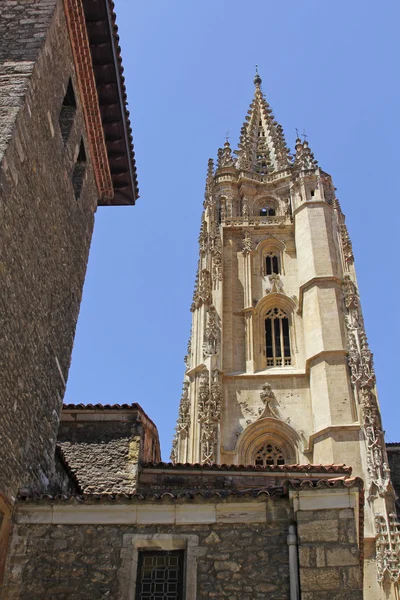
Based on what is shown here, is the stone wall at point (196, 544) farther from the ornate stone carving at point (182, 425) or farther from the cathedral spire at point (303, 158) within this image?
the cathedral spire at point (303, 158)

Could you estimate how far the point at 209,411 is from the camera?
25.7 metres

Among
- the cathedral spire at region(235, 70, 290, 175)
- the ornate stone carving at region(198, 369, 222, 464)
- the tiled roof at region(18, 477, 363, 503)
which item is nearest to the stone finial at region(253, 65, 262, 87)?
the cathedral spire at region(235, 70, 290, 175)

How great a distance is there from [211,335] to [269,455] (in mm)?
5755

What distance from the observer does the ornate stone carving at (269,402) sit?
26.0m

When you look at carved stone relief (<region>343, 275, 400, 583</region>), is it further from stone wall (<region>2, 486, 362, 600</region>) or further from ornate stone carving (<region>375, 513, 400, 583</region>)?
stone wall (<region>2, 486, 362, 600</region>)

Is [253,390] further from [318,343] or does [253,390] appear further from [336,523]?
[336,523]

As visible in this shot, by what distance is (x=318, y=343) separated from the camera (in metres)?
26.6

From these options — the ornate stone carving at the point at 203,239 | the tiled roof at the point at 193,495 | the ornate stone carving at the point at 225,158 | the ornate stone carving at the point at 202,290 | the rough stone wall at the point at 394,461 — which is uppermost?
the ornate stone carving at the point at 225,158

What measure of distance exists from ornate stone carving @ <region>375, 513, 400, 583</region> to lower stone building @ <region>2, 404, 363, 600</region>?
43.6ft

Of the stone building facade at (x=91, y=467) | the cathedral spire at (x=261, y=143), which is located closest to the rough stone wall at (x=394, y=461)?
the stone building facade at (x=91, y=467)

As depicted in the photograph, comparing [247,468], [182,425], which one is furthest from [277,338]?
[247,468]

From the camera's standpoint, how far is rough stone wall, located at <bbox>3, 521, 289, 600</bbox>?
6.77 m

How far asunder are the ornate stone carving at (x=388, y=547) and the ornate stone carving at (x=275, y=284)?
1270cm

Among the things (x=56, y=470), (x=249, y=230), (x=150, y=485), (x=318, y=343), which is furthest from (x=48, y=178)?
(x=249, y=230)
